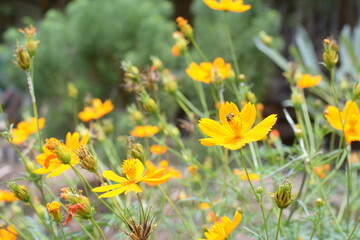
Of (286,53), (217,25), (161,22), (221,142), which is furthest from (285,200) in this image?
(286,53)

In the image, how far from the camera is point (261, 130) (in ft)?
1.30

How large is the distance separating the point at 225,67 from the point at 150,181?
11.9 inches

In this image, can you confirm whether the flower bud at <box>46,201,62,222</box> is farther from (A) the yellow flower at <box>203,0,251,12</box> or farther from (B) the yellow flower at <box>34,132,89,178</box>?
(A) the yellow flower at <box>203,0,251,12</box>

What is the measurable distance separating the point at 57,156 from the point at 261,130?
184 millimetres

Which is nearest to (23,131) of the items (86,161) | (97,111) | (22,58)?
(97,111)

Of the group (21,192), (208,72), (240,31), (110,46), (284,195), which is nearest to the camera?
(284,195)

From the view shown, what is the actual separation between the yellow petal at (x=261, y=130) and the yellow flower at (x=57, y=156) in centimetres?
16

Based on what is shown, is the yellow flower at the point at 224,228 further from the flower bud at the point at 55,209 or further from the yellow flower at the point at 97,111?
the yellow flower at the point at 97,111

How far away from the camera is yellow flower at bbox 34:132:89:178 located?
0.42m

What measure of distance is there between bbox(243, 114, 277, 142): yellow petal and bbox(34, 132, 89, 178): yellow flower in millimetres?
157

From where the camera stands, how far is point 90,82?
246cm

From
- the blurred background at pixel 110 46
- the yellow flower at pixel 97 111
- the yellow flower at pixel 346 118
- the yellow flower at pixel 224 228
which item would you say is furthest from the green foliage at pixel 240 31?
the yellow flower at pixel 224 228

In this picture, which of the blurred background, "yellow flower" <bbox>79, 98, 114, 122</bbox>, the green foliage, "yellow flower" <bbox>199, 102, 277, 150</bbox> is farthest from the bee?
the green foliage

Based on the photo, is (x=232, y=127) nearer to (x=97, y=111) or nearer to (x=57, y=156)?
(x=57, y=156)
